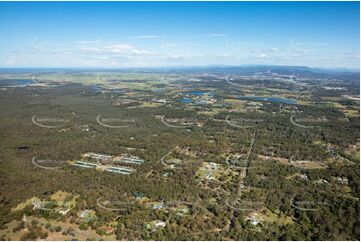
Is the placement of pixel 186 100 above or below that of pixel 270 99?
below

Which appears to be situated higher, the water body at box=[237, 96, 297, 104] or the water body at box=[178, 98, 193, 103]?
the water body at box=[237, 96, 297, 104]

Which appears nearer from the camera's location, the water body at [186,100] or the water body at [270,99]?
the water body at [270,99]

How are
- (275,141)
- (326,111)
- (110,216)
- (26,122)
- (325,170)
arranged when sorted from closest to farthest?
(110,216) < (325,170) < (275,141) < (26,122) < (326,111)

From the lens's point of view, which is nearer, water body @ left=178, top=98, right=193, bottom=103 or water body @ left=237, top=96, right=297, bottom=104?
water body @ left=237, top=96, right=297, bottom=104

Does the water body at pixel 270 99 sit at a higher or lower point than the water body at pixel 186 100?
higher

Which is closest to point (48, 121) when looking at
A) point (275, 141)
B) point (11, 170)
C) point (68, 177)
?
point (11, 170)

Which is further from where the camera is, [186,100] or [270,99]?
[186,100]

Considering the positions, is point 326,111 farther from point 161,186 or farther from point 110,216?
point 110,216

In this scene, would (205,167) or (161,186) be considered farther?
(205,167)

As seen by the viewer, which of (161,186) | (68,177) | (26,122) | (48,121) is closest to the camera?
(161,186)
